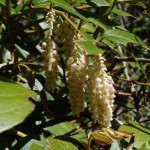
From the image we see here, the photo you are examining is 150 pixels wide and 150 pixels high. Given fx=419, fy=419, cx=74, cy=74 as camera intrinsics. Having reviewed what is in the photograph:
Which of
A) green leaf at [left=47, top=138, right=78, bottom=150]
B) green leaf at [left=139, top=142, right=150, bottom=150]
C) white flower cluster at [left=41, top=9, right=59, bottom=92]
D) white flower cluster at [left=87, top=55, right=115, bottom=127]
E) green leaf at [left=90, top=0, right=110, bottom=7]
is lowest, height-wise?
green leaf at [left=139, top=142, right=150, bottom=150]

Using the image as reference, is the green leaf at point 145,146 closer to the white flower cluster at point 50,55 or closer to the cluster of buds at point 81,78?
the cluster of buds at point 81,78

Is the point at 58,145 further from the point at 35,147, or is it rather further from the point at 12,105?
the point at 12,105

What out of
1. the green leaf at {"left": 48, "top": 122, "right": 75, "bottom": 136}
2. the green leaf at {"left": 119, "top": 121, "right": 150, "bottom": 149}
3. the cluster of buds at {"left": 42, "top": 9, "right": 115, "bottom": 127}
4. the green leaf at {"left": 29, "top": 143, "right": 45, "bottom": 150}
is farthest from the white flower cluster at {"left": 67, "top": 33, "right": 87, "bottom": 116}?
the green leaf at {"left": 48, "top": 122, "right": 75, "bottom": 136}

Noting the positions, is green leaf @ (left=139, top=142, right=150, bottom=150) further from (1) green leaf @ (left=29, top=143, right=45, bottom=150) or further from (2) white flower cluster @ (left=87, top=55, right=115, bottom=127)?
(1) green leaf @ (left=29, top=143, right=45, bottom=150)

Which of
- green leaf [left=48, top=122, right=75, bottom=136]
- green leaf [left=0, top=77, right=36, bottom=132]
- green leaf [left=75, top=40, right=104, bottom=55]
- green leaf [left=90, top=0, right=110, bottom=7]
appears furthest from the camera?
green leaf [left=48, top=122, right=75, bottom=136]

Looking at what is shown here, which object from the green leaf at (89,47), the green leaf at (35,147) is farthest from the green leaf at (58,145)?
the green leaf at (89,47)
